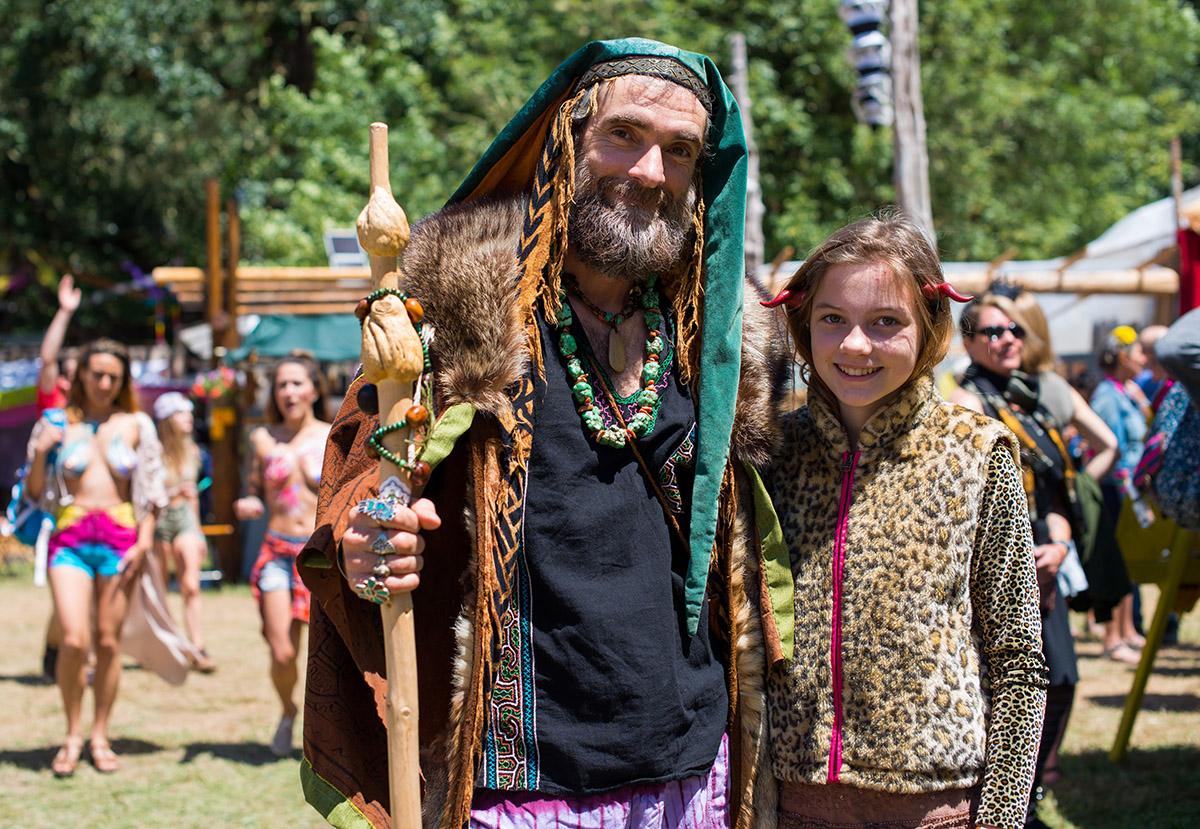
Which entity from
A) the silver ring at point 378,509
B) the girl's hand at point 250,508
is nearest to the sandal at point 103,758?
the girl's hand at point 250,508

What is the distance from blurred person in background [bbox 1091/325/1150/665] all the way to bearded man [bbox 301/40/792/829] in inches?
233

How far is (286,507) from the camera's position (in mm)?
6387

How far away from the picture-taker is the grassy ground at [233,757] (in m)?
5.28

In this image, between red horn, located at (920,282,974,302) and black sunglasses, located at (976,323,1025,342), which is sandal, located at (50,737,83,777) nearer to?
black sunglasses, located at (976,323,1025,342)

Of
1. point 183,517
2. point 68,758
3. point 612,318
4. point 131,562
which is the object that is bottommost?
point 68,758

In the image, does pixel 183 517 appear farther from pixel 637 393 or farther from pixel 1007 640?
pixel 1007 640

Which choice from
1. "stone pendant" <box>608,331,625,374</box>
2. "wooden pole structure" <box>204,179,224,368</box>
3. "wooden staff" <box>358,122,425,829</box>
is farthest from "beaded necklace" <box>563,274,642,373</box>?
"wooden pole structure" <box>204,179,224,368</box>

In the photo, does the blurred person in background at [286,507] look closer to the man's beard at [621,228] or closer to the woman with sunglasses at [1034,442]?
the woman with sunglasses at [1034,442]

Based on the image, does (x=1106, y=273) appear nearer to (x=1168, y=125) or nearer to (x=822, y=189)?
(x=822, y=189)

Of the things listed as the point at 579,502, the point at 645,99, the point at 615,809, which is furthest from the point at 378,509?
the point at 645,99

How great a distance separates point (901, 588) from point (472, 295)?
3.07ft

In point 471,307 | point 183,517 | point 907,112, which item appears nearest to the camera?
point 471,307

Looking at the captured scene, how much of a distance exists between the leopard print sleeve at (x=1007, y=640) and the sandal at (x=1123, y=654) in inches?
245

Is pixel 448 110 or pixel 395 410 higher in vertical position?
pixel 448 110
